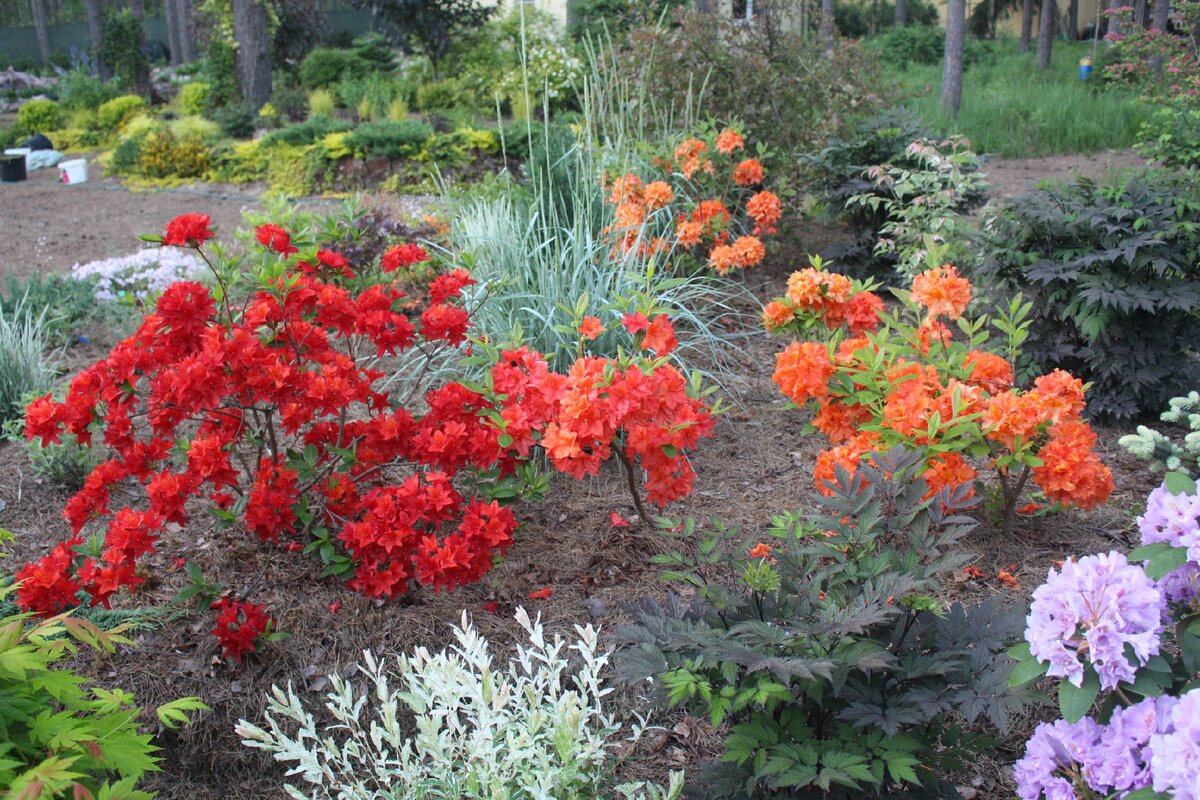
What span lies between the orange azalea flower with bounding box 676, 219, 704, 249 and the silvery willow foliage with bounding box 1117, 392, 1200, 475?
2.39m

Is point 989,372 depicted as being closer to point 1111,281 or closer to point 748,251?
point 1111,281

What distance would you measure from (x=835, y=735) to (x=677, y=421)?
949 mm

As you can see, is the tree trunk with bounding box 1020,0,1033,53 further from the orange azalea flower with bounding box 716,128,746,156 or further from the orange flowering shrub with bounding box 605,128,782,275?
the orange azalea flower with bounding box 716,128,746,156

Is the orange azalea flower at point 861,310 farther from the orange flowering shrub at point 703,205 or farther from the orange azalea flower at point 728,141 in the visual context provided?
the orange azalea flower at point 728,141

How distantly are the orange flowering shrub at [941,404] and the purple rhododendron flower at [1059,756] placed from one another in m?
0.98

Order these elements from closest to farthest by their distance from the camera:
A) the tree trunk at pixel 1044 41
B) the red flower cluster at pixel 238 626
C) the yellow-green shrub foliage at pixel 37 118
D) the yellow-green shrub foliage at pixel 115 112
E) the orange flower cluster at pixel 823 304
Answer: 1. the red flower cluster at pixel 238 626
2. the orange flower cluster at pixel 823 304
3. the yellow-green shrub foliage at pixel 115 112
4. the yellow-green shrub foliage at pixel 37 118
5. the tree trunk at pixel 1044 41

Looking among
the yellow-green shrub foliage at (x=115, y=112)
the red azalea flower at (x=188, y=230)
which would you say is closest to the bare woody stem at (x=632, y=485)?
the red azalea flower at (x=188, y=230)

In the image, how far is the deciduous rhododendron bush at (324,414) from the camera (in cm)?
226

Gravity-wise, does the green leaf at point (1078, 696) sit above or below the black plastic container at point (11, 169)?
below

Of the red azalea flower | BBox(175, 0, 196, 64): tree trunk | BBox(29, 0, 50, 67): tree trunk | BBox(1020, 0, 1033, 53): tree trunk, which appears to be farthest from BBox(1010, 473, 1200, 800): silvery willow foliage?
BBox(29, 0, 50, 67): tree trunk

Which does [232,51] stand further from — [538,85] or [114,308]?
[114,308]

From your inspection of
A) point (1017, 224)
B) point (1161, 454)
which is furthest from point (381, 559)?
point (1017, 224)

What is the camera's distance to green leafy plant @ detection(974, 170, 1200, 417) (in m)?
3.54

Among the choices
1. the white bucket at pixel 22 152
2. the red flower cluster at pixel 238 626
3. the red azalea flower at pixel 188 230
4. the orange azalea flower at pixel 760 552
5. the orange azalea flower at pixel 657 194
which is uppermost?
the red azalea flower at pixel 188 230
